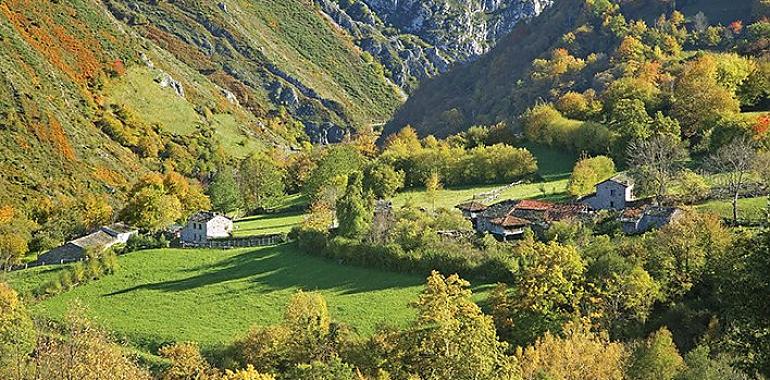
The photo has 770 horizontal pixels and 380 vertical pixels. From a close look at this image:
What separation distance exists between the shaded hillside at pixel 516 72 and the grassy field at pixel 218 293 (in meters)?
61.6

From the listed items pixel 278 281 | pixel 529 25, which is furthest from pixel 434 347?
pixel 529 25

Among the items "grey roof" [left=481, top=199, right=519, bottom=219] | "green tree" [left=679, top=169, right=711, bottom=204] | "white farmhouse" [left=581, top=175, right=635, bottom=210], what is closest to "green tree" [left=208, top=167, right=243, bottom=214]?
"grey roof" [left=481, top=199, right=519, bottom=219]

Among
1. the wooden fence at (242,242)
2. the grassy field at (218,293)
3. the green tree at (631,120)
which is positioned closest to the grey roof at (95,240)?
the grassy field at (218,293)

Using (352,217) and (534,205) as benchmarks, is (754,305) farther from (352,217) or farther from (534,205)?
(534,205)

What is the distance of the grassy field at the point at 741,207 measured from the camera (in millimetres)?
→ 49994

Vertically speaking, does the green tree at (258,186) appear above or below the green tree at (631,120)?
below

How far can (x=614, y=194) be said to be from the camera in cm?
6034

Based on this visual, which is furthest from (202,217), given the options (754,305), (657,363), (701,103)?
(754,305)

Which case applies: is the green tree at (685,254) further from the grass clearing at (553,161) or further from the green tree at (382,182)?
the green tree at (382,182)

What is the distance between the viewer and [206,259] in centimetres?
6059

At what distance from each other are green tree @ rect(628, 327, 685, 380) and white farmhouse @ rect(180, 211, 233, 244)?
47.1 metres

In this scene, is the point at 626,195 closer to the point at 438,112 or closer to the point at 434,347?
the point at 434,347

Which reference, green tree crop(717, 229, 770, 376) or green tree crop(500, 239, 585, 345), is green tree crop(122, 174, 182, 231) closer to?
green tree crop(500, 239, 585, 345)

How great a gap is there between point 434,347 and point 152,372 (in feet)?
60.1
